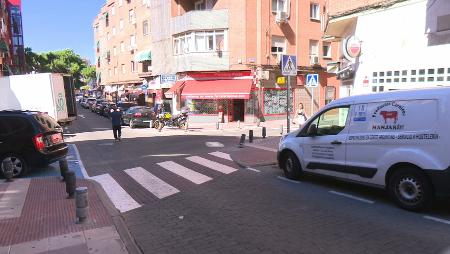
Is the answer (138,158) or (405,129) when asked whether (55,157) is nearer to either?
(138,158)

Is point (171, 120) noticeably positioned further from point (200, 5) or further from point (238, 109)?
point (200, 5)


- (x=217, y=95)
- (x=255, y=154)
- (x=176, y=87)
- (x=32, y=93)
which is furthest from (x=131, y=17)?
(x=255, y=154)

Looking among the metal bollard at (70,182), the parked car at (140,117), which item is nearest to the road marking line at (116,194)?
the metal bollard at (70,182)

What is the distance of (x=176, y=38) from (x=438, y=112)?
91.1 ft

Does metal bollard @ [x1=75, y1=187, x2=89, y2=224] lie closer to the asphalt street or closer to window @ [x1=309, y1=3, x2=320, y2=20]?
the asphalt street

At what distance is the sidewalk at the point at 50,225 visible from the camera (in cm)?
559

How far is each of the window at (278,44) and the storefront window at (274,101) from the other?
303 cm

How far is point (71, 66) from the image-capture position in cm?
8556

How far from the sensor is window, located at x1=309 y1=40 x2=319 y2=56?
33.6 meters

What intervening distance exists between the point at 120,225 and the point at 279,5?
27.5 metres

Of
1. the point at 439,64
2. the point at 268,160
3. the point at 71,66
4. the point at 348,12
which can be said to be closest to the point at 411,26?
the point at 439,64

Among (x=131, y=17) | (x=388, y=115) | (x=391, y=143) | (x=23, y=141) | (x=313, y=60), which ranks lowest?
(x=23, y=141)

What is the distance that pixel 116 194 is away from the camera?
8625mm

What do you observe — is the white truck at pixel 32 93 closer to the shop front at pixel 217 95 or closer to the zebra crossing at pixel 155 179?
the zebra crossing at pixel 155 179
